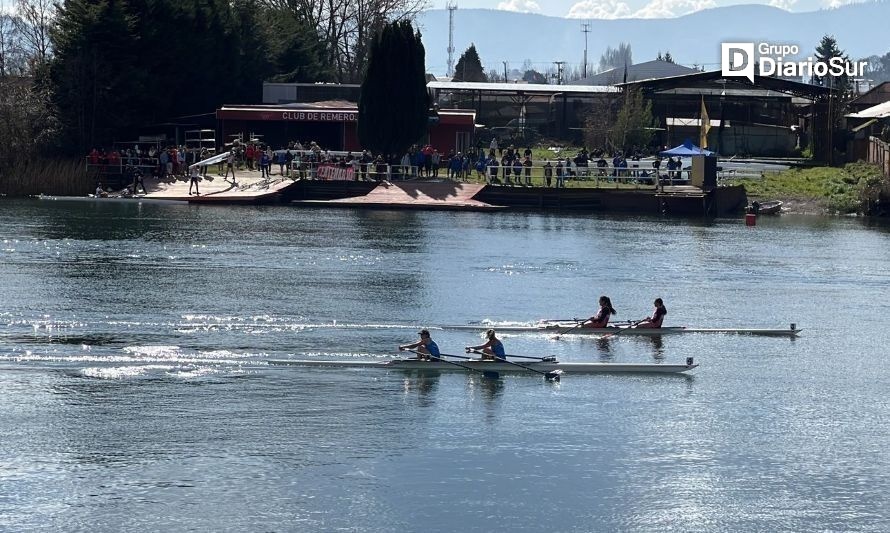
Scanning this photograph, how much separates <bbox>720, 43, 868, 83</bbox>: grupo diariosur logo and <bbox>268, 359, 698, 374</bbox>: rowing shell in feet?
204

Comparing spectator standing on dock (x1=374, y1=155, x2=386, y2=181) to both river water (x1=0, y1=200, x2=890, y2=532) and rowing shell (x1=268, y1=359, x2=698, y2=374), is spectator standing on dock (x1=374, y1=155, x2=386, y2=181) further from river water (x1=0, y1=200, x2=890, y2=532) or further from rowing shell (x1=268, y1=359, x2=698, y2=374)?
rowing shell (x1=268, y1=359, x2=698, y2=374)

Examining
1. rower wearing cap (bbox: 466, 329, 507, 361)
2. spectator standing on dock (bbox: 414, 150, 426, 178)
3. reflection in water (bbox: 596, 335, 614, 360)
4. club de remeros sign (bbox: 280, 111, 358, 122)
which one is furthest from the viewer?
club de remeros sign (bbox: 280, 111, 358, 122)

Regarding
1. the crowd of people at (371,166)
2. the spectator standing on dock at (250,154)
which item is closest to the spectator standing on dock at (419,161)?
the crowd of people at (371,166)

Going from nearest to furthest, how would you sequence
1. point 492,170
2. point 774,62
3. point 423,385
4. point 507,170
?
point 423,385 → point 507,170 → point 492,170 → point 774,62

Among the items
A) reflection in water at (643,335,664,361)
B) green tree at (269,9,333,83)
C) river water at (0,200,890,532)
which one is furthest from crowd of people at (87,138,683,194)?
reflection in water at (643,335,664,361)

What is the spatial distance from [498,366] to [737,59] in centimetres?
8084

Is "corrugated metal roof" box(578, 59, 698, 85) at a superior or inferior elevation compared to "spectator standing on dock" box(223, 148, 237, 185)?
superior

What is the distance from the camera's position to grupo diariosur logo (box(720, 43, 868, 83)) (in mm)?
98000

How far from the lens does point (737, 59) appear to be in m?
108

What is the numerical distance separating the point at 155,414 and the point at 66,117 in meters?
50.3

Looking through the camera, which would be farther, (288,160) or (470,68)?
(470,68)

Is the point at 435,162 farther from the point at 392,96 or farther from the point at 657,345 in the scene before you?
the point at 657,345

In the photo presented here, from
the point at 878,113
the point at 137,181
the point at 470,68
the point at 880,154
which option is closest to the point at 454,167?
the point at 137,181

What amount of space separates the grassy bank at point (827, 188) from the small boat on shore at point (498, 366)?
4277 cm
